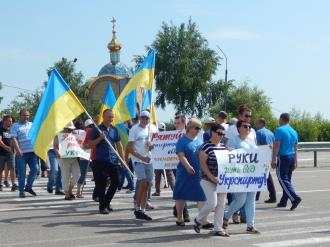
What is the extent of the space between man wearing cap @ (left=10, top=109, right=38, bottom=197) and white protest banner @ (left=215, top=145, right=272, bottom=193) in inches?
261

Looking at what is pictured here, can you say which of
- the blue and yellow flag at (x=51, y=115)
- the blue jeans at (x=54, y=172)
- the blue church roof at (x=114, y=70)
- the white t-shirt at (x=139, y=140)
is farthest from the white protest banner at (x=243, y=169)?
the blue church roof at (x=114, y=70)

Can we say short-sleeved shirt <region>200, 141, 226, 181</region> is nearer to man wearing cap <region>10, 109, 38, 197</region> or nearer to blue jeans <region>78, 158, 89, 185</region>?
blue jeans <region>78, 158, 89, 185</region>

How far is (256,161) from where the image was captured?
970 cm

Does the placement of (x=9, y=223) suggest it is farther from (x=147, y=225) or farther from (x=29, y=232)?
(x=147, y=225)

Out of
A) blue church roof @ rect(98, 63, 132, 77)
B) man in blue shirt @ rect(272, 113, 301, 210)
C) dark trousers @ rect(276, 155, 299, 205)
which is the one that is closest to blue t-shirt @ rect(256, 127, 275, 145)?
man in blue shirt @ rect(272, 113, 301, 210)

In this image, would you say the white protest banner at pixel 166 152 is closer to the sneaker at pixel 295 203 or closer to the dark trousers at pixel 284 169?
the dark trousers at pixel 284 169

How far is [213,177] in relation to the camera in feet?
29.9

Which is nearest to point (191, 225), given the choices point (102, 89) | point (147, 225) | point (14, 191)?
point (147, 225)

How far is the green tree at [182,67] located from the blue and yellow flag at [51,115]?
46656mm

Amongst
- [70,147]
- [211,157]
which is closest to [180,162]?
[211,157]

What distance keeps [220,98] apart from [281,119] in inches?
2083

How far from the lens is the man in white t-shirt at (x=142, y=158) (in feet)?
35.8

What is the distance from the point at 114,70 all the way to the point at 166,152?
66.0 m

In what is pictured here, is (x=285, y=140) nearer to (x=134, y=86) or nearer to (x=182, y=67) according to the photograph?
(x=134, y=86)
